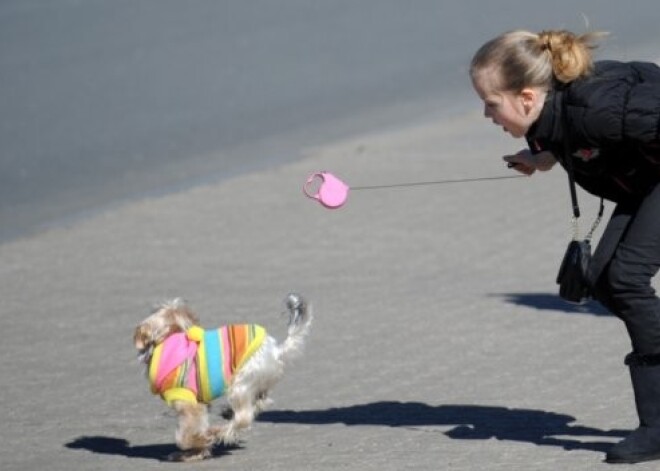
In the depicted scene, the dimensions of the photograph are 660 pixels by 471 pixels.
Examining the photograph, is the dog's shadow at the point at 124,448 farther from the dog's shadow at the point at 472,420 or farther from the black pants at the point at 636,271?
the black pants at the point at 636,271

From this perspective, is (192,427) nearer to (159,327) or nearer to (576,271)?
(159,327)

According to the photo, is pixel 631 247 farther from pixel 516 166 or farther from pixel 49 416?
pixel 49 416

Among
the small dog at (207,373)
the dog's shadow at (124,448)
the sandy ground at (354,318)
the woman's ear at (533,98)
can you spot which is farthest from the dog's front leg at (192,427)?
the woman's ear at (533,98)

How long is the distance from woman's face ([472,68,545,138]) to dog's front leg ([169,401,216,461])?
5.18 feet

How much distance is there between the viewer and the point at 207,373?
21.0ft

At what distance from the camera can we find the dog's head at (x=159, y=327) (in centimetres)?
652

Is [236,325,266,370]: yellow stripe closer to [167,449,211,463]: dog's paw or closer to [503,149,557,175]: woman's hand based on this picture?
[167,449,211,463]: dog's paw

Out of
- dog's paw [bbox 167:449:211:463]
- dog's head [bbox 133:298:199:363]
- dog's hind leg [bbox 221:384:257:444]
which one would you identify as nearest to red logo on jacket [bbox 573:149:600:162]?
dog's hind leg [bbox 221:384:257:444]

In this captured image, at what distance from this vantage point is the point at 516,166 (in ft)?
20.6

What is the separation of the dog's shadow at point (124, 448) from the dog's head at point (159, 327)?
43cm

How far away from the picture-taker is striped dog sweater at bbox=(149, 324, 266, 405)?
641cm

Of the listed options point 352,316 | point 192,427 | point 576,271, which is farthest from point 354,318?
point 576,271

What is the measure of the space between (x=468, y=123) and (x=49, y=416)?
7536 mm

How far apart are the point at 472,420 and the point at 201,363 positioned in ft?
3.74
